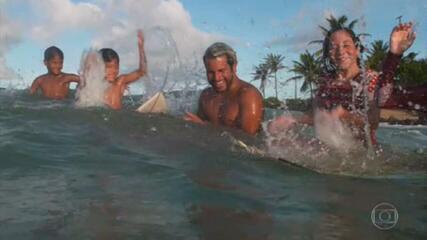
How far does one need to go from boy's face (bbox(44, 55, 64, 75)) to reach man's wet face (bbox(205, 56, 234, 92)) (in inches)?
234

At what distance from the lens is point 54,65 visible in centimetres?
1194

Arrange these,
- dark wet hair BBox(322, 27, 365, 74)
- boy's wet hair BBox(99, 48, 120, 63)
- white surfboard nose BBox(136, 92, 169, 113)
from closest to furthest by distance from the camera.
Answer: dark wet hair BBox(322, 27, 365, 74)
white surfboard nose BBox(136, 92, 169, 113)
boy's wet hair BBox(99, 48, 120, 63)

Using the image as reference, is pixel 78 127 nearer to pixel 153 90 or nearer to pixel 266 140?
pixel 266 140

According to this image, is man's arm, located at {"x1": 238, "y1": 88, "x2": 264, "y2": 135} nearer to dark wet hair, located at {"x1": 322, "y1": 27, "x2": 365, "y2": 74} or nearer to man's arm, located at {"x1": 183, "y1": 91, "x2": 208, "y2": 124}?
man's arm, located at {"x1": 183, "y1": 91, "x2": 208, "y2": 124}

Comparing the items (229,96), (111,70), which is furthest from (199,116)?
(111,70)

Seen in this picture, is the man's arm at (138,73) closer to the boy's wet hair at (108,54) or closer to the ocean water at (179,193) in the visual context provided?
the boy's wet hair at (108,54)

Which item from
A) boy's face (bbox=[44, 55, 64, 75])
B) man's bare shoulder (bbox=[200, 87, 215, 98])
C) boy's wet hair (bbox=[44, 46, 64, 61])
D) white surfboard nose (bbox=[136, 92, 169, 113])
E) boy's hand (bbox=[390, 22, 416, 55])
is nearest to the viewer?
boy's hand (bbox=[390, 22, 416, 55])

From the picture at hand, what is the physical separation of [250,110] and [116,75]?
3.98 metres

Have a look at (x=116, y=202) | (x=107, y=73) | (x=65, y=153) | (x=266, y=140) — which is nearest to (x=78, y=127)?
(x=65, y=153)

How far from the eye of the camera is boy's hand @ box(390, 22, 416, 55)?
4504mm

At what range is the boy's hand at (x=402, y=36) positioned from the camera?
177 inches

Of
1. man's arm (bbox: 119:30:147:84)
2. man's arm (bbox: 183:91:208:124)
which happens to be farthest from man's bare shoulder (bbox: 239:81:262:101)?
man's arm (bbox: 119:30:147:84)

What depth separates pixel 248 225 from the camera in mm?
3158

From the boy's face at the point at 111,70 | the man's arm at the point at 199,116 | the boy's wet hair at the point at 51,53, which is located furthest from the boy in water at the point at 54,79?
the man's arm at the point at 199,116
